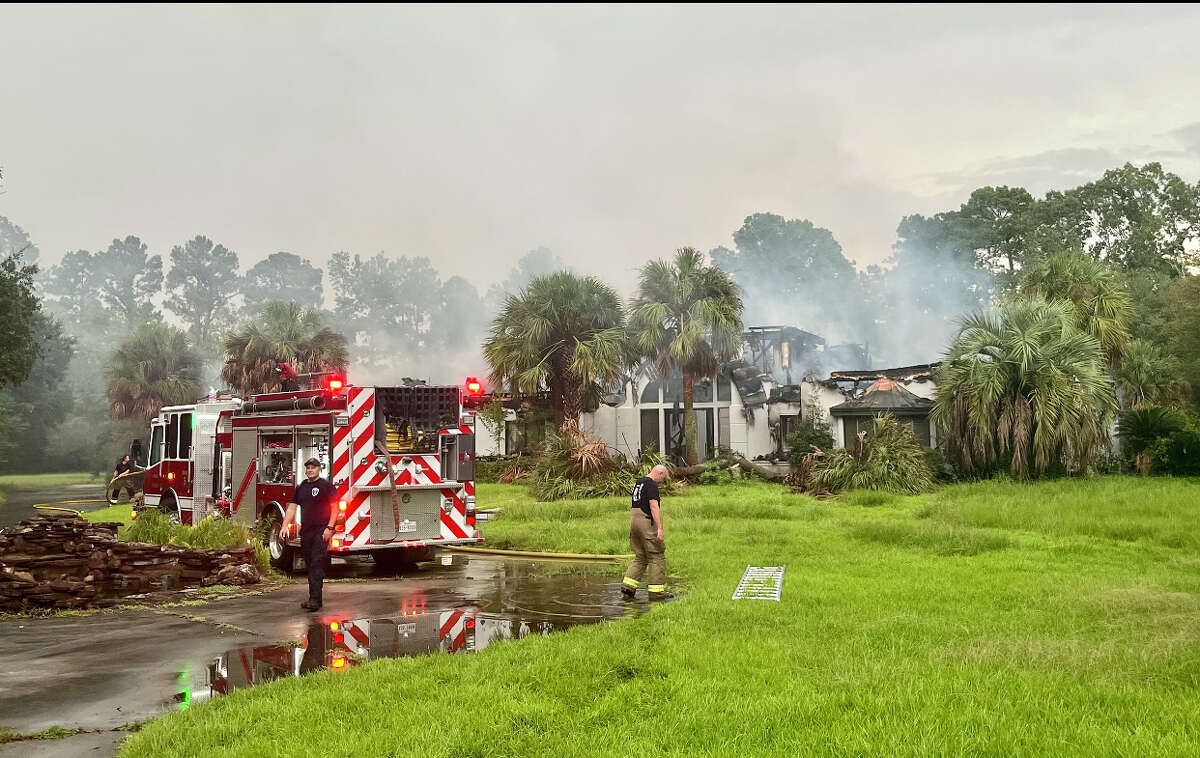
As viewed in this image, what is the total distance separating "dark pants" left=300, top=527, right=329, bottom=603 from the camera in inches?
374

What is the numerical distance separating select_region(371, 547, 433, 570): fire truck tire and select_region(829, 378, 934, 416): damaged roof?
53.0 ft

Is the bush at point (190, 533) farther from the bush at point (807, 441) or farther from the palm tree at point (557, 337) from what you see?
the bush at point (807, 441)

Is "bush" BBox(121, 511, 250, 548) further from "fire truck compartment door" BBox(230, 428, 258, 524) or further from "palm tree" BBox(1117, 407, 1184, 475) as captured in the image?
"palm tree" BBox(1117, 407, 1184, 475)

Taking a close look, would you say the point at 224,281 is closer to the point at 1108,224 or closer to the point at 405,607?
the point at 1108,224

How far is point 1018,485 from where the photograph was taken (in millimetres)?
19609

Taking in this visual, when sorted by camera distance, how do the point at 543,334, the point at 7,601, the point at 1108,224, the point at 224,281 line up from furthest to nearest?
the point at 224,281 → the point at 1108,224 → the point at 543,334 → the point at 7,601

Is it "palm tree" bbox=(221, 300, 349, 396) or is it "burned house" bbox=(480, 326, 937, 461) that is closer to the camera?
Answer: "burned house" bbox=(480, 326, 937, 461)

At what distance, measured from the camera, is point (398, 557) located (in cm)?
1356

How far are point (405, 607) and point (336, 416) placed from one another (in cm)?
354

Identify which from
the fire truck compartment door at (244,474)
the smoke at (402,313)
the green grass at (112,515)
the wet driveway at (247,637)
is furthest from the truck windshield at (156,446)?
the smoke at (402,313)

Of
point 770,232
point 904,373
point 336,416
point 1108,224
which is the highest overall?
point 770,232

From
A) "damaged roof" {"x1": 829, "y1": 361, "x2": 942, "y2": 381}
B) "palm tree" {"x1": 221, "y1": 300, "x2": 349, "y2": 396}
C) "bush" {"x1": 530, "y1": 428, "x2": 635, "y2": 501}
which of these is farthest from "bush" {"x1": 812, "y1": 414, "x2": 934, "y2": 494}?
"palm tree" {"x1": 221, "y1": 300, "x2": 349, "y2": 396}

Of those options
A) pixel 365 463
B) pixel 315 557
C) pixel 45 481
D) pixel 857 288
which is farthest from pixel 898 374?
pixel 857 288

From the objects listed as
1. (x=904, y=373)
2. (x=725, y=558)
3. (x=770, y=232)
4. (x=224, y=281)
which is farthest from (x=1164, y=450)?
(x=224, y=281)
